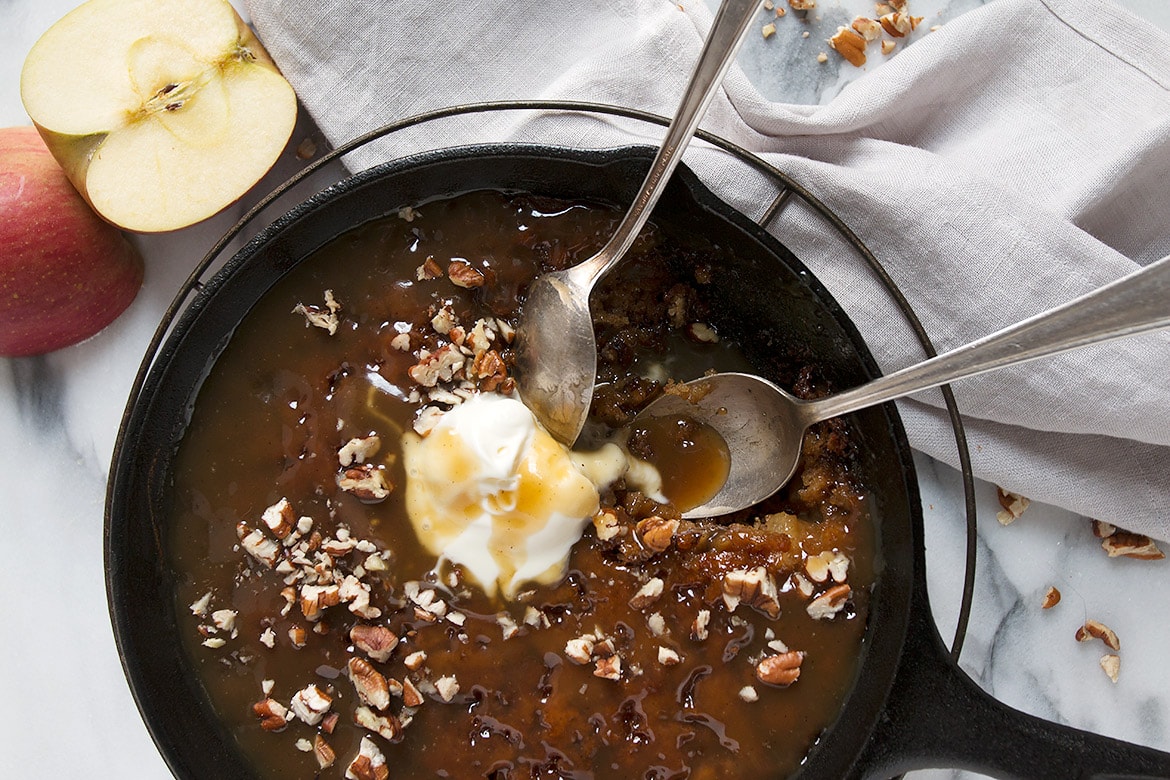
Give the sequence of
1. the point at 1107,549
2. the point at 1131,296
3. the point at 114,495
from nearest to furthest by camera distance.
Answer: the point at 1131,296 < the point at 114,495 < the point at 1107,549

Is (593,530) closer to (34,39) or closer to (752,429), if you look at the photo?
(752,429)

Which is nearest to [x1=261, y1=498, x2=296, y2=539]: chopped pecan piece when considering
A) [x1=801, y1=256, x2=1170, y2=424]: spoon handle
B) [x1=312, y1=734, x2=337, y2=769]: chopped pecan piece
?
[x1=312, y1=734, x2=337, y2=769]: chopped pecan piece

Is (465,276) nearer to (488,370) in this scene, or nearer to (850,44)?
(488,370)

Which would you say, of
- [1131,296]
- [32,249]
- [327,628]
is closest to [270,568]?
[327,628]

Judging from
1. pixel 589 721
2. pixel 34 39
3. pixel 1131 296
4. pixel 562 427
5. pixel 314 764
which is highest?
pixel 1131 296

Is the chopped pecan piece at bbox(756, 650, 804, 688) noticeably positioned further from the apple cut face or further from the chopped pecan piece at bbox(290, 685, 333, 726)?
the apple cut face

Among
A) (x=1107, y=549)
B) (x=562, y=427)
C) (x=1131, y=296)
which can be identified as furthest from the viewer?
(x=1107, y=549)

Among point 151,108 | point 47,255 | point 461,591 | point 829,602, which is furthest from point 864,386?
point 47,255
